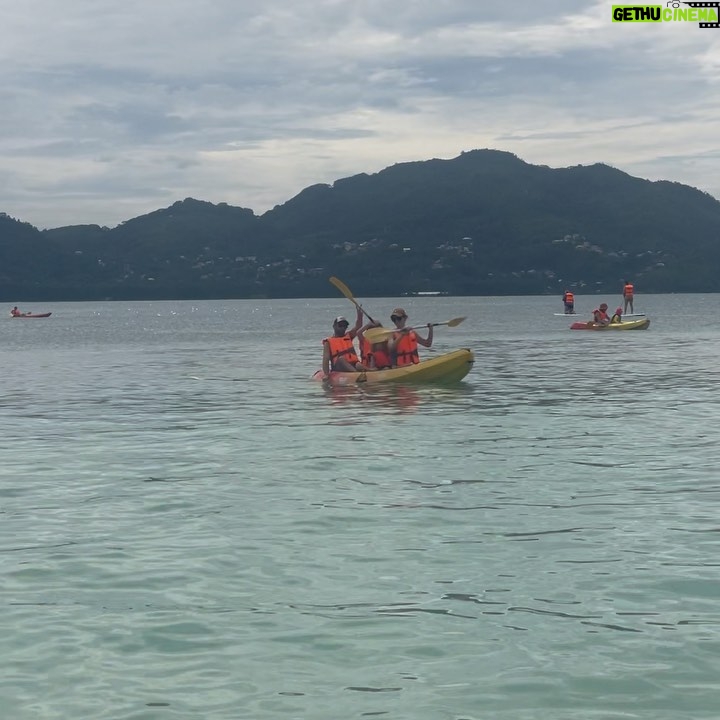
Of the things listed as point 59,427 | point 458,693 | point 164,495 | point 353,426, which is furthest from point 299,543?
point 59,427

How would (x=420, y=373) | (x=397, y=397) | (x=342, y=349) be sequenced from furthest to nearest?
(x=420, y=373) → (x=342, y=349) → (x=397, y=397)

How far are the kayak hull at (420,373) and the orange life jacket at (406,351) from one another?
323mm

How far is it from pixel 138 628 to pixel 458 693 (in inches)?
113

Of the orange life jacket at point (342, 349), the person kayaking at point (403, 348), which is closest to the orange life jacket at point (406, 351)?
the person kayaking at point (403, 348)

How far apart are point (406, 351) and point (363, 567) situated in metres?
19.0

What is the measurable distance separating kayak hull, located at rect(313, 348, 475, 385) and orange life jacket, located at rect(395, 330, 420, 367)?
0.32m

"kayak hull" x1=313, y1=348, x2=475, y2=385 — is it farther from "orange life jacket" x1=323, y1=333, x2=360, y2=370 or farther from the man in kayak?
"orange life jacket" x1=323, y1=333, x2=360, y2=370

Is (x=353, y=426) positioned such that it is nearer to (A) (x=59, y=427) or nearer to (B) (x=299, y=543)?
(A) (x=59, y=427)

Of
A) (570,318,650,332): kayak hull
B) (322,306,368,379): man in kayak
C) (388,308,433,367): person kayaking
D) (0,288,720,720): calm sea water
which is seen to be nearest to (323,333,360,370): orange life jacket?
(322,306,368,379): man in kayak

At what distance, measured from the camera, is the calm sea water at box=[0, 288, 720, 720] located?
24.4 feet

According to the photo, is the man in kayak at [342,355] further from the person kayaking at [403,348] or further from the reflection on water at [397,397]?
the person kayaking at [403,348]

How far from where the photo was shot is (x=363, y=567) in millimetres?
10656

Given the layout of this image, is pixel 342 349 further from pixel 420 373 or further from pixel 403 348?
pixel 420 373

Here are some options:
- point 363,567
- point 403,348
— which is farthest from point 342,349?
point 363,567
